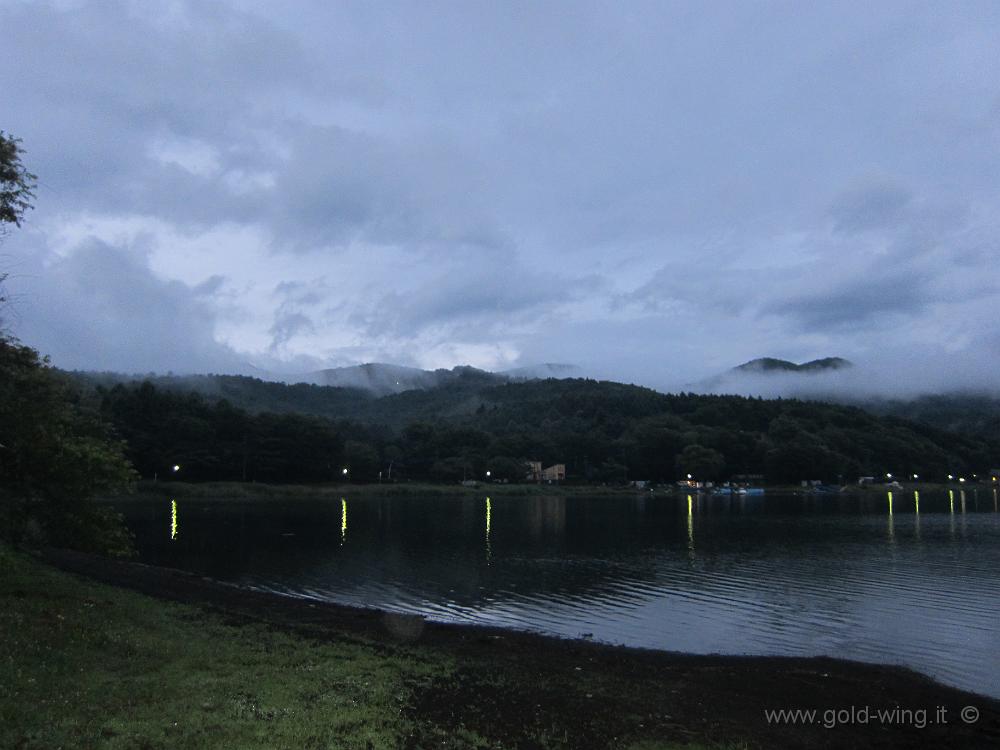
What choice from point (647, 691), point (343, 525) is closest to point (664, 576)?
point (647, 691)

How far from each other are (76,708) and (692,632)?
2213 cm

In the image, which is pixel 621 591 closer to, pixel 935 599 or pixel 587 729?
pixel 935 599

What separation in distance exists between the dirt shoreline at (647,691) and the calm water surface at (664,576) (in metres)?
3.91

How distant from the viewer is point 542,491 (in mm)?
167500

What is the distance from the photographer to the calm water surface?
2692 centimetres

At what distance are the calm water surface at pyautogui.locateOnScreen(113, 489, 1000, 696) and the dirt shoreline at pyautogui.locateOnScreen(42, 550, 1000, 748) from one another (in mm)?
3908

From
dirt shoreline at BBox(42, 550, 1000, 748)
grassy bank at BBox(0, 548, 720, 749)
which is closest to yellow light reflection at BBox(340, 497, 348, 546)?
dirt shoreline at BBox(42, 550, 1000, 748)

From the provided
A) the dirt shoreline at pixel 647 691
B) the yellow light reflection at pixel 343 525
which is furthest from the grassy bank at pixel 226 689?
the yellow light reflection at pixel 343 525

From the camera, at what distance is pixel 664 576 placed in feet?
136

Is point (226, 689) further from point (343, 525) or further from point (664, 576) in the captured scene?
point (343, 525)

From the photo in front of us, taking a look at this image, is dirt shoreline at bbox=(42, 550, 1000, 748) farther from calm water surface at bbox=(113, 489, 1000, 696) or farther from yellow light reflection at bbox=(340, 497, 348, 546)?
yellow light reflection at bbox=(340, 497, 348, 546)

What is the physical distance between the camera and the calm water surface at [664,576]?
26922 millimetres

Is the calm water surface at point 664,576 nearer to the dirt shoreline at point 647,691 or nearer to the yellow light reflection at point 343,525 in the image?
the yellow light reflection at point 343,525

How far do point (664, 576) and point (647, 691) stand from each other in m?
26.2
